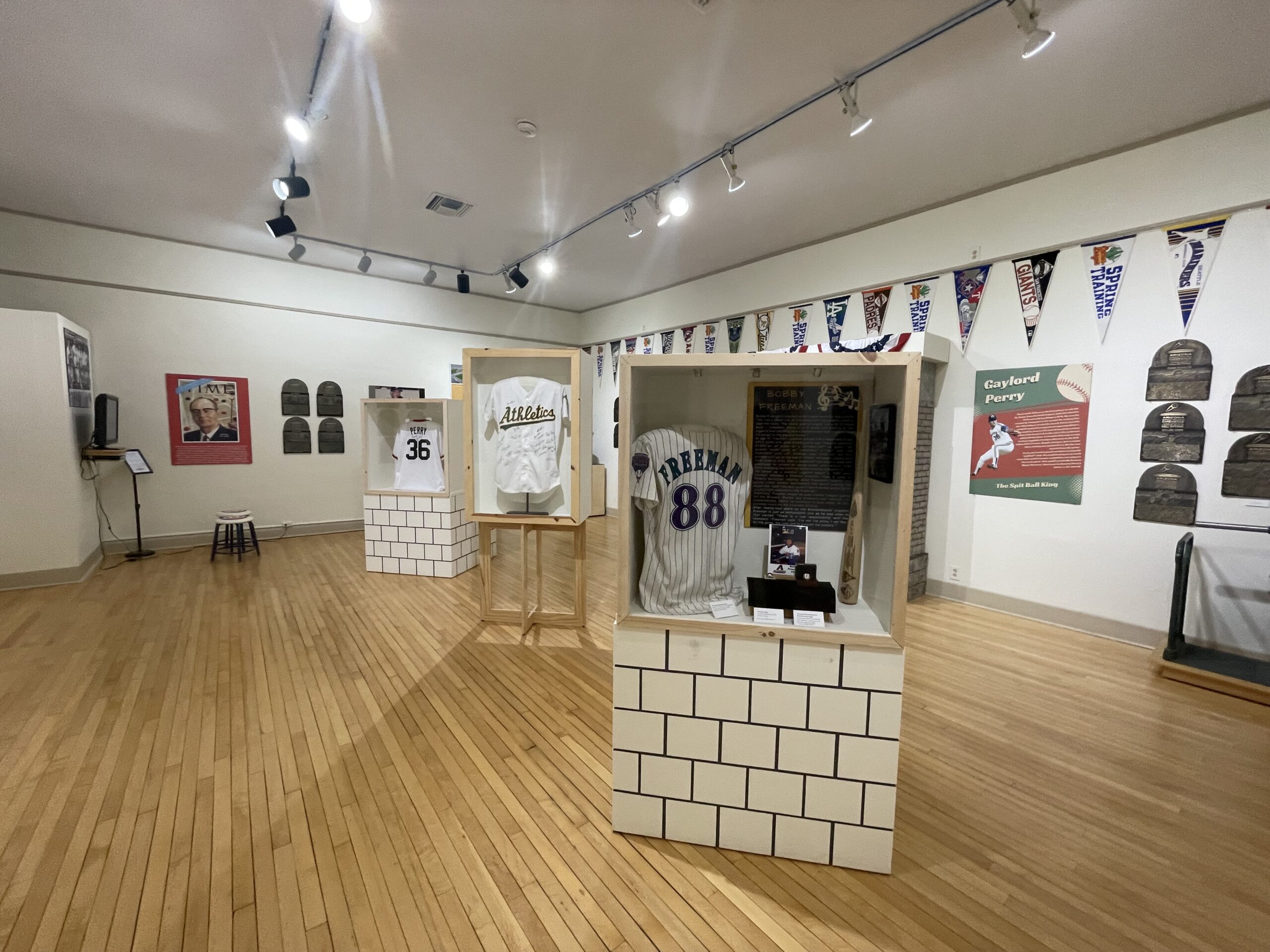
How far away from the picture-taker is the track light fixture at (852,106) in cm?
271

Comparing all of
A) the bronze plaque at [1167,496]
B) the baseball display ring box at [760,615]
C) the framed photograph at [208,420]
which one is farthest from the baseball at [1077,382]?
the framed photograph at [208,420]

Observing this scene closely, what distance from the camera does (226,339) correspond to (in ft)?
18.6

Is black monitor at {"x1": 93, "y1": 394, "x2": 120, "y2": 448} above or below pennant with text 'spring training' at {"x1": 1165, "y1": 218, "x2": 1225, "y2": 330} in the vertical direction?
below

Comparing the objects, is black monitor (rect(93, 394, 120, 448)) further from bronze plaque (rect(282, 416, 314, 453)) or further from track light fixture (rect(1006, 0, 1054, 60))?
track light fixture (rect(1006, 0, 1054, 60))

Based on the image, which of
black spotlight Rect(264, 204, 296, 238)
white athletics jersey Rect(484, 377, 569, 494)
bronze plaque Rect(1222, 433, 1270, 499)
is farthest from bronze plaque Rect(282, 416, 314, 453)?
bronze plaque Rect(1222, 433, 1270, 499)

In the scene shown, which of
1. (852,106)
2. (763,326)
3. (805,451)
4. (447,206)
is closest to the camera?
(805,451)

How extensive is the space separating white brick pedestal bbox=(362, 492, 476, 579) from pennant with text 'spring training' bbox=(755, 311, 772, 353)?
372cm

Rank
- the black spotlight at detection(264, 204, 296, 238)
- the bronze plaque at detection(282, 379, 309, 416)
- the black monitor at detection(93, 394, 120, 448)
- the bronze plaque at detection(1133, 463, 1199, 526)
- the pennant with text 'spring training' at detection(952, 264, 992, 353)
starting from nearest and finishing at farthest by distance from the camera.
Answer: the bronze plaque at detection(1133, 463, 1199, 526), the pennant with text 'spring training' at detection(952, 264, 992, 353), the black spotlight at detection(264, 204, 296, 238), the black monitor at detection(93, 394, 120, 448), the bronze plaque at detection(282, 379, 309, 416)

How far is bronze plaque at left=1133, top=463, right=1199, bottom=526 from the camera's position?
10.0 ft

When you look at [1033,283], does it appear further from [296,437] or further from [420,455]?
[296,437]

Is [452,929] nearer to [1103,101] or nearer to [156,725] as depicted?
[156,725]

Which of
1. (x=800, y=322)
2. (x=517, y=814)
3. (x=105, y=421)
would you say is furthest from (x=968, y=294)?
(x=105, y=421)

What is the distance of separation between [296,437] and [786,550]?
264 inches

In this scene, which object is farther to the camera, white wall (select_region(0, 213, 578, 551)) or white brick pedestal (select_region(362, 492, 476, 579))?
white wall (select_region(0, 213, 578, 551))
